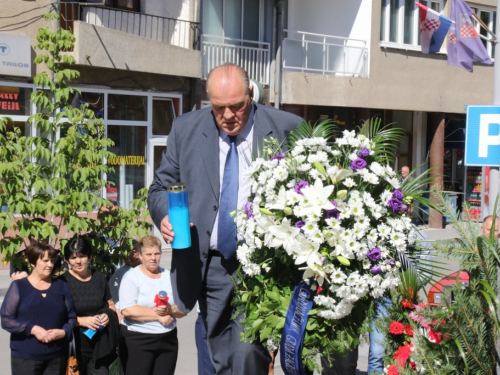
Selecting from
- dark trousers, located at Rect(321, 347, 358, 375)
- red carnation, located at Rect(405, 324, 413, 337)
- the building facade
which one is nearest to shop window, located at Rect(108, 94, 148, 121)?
the building facade

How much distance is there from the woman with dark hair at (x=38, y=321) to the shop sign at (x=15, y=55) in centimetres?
905

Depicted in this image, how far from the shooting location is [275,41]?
2083 cm

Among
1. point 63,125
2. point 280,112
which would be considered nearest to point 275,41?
point 63,125

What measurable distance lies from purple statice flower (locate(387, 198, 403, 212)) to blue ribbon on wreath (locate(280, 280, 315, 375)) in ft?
1.57

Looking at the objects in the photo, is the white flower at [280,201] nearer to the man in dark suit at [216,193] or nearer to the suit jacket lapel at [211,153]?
the man in dark suit at [216,193]

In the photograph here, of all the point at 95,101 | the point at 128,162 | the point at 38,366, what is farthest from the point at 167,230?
the point at 128,162

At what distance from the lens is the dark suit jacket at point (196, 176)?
3.90 m

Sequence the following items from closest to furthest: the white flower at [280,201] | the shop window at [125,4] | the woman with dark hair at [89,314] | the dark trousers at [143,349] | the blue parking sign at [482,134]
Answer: the white flower at [280,201], the woman with dark hair at [89,314], the dark trousers at [143,349], the blue parking sign at [482,134], the shop window at [125,4]

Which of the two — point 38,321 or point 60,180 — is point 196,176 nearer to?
point 38,321

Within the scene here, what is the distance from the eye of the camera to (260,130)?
158 inches

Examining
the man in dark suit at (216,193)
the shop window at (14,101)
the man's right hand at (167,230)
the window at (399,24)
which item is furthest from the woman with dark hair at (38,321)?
the window at (399,24)

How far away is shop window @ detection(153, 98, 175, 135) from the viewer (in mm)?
18234

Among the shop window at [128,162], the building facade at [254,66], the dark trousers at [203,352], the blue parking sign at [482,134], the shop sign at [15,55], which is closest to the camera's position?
the dark trousers at [203,352]

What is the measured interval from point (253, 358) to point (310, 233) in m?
0.85
